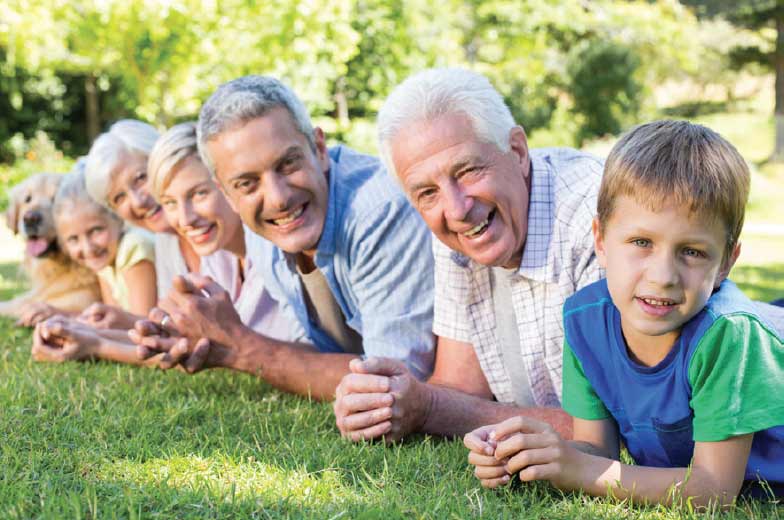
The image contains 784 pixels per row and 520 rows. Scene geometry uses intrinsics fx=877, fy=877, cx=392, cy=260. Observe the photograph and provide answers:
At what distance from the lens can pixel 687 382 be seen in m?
2.61

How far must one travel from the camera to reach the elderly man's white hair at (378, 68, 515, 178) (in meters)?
3.28

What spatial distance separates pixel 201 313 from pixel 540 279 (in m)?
1.62

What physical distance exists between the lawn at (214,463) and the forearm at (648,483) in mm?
42

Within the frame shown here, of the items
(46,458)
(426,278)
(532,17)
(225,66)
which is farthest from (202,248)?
(532,17)

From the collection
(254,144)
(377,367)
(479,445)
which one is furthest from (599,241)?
(254,144)

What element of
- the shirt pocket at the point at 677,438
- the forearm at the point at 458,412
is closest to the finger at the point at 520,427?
the shirt pocket at the point at 677,438

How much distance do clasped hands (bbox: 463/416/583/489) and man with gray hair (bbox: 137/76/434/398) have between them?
3.72 ft

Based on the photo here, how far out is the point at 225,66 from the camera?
611 inches

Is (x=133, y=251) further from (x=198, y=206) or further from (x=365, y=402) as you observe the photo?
(x=365, y=402)

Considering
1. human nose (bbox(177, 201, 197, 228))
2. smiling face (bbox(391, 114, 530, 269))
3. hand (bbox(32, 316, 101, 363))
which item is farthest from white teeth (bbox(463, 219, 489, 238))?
hand (bbox(32, 316, 101, 363))

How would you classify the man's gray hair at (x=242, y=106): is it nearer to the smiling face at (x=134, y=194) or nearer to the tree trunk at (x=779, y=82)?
the smiling face at (x=134, y=194)

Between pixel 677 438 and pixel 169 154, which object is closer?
pixel 677 438

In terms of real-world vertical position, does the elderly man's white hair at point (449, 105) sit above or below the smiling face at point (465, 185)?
above

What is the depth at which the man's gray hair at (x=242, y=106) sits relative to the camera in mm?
3920
